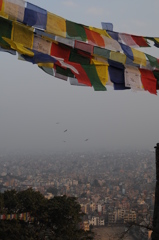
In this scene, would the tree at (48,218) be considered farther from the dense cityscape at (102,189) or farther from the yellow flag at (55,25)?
the yellow flag at (55,25)

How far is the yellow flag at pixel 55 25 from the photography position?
2.49 m

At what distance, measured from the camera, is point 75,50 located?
8.76ft

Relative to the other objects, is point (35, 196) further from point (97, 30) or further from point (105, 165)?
point (105, 165)

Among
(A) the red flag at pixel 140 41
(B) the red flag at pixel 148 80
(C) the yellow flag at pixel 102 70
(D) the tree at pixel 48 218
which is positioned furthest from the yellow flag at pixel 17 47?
(D) the tree at pixel 48 218

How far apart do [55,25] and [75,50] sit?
0.29 metres

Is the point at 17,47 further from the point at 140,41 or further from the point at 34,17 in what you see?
the point at 140,41

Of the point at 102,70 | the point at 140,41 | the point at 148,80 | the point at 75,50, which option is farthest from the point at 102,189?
the point at 75,50

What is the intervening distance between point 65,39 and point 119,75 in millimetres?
666

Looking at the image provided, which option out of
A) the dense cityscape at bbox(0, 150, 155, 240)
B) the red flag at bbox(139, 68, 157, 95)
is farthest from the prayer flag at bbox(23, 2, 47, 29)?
the dense cityscape at bbox(0, 150, 155, 240)

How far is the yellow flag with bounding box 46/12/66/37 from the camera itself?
8.17 feet

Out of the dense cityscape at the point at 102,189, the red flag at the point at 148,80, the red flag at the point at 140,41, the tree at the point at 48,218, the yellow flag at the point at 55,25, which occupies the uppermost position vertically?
the red flag at the point at 140,41

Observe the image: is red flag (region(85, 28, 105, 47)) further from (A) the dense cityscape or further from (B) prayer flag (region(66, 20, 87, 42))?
(A) the dense cityscape

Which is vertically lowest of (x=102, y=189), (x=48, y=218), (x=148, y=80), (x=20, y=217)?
(x=102, y=189)

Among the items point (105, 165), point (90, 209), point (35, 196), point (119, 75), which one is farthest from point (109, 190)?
point (119, 75)
